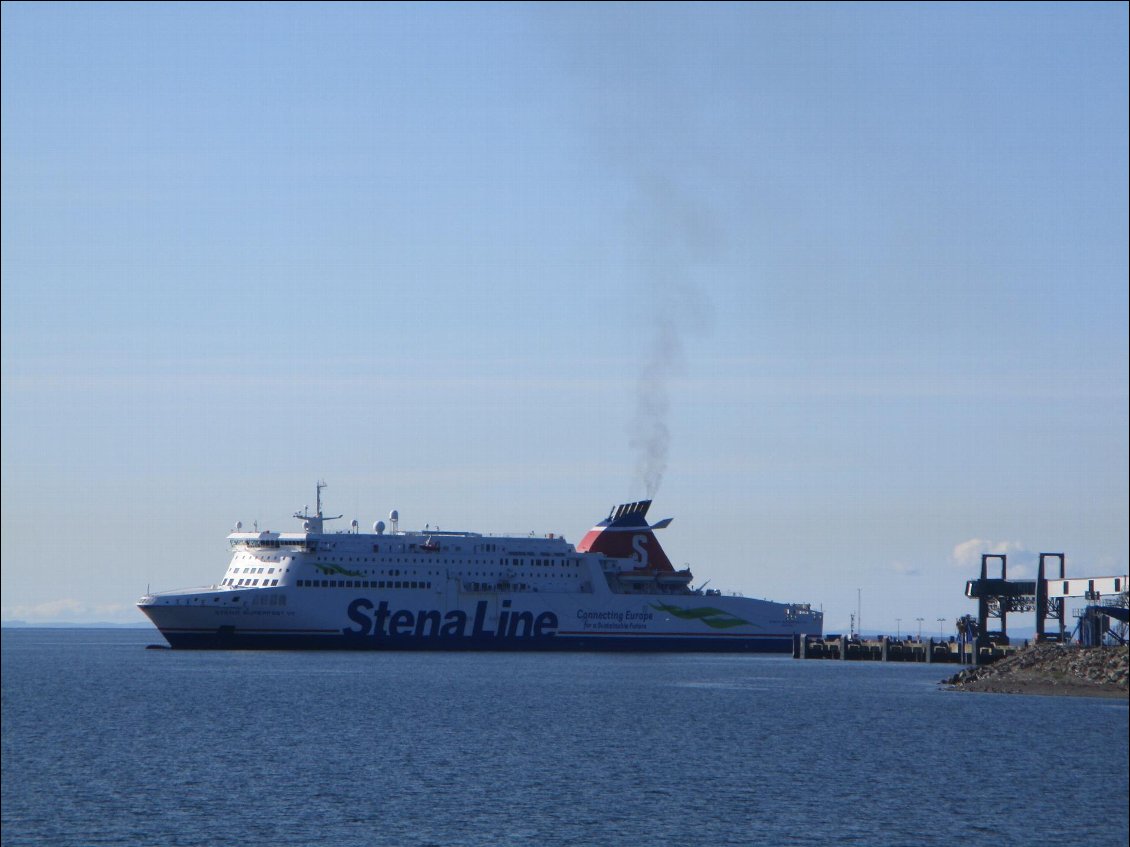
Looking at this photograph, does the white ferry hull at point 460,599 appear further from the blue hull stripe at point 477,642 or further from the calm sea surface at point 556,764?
the calm sea surface at point 556,764

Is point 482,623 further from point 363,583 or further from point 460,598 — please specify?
point 363,583

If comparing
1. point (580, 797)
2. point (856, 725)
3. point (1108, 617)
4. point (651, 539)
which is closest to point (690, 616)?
point (651, 539)

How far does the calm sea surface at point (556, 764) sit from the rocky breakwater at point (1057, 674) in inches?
40.4

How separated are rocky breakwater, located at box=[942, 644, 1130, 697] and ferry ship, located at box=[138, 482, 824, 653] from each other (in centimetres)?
2280

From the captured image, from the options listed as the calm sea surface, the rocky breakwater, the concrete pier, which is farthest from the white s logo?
the rocky breakwater

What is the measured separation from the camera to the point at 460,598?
74312 mm

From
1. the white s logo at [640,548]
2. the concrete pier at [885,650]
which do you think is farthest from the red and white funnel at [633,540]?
the concrete pier at [885,650]

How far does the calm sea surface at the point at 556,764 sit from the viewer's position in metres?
28.3

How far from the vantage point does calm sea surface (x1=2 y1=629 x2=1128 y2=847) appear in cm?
2833

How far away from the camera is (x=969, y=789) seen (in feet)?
107

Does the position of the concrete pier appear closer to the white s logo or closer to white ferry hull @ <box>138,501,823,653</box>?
white ferry hull @ <box>138,501,823,653</box>

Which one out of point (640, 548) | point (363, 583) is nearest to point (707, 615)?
point (640, 548)

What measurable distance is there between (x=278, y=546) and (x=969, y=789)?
152 ft

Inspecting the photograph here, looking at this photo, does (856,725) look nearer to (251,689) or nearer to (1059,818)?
(1059,818)
